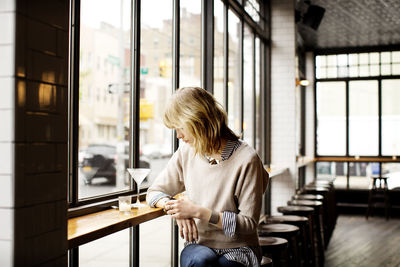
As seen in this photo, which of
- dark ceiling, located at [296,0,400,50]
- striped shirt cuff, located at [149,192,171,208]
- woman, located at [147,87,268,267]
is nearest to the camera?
woman, located at [147,87,268,267]

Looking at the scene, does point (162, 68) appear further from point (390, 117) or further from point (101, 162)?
point (390, 117)

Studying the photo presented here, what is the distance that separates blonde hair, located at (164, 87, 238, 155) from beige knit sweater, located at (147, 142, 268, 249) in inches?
3.7

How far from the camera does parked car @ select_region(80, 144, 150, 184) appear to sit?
8.37 ft

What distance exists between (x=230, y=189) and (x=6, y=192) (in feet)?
2.84

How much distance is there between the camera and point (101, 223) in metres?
2.02

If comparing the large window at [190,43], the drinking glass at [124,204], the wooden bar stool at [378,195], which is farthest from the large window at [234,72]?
the wooden bar stool at [378,195]

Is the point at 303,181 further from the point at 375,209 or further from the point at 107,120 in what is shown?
the point at 107,120

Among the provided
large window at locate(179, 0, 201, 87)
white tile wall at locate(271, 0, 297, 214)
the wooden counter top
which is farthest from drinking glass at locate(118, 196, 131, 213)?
white tile wall at locate(271, 0, 297, 214)

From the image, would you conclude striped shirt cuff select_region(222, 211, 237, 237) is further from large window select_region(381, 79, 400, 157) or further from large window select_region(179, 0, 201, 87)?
large window select_region(381, 79, 400, 157)

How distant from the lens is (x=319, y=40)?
874cm

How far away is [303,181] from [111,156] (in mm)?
6621

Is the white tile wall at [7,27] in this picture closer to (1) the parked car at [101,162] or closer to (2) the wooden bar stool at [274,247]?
(1) the parked car at [101,162]

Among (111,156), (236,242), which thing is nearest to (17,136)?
(236,242)

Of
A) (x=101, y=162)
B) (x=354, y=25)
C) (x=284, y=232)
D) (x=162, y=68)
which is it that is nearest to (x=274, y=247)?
(x=284, y=232)
